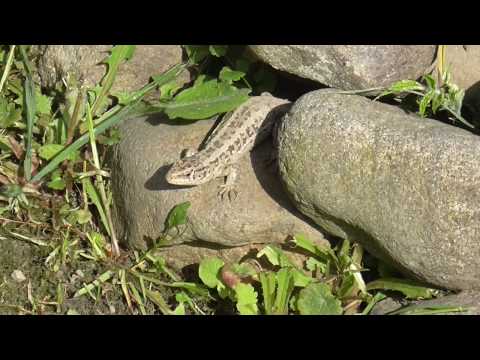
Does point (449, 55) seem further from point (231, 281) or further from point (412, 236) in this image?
point (231, 281)

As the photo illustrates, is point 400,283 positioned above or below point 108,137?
below

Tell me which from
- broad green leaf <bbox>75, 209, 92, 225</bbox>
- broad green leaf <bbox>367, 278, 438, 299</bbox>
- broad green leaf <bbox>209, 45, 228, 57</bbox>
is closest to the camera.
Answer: broad green leaf <bbox>367, 278, 438, 299</bbox>

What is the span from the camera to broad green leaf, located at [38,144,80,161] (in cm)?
507

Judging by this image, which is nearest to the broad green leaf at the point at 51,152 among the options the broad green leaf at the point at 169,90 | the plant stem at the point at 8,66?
the plant stem at the point at 8,66

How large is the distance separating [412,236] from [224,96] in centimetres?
183

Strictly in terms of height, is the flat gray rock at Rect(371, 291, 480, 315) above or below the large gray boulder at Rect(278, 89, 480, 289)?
below

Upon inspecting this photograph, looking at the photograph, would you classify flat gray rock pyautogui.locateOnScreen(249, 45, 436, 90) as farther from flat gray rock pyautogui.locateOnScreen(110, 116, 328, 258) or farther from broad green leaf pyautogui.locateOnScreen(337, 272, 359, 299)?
broad green leaf pyautogui.locateOnScreen(337, 272, 359, 299)

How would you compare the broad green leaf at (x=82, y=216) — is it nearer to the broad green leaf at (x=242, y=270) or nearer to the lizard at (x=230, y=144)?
the lizard at (x=230, y=144)

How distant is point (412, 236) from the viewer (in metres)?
4.10

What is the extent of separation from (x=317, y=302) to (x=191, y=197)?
50.1 inches

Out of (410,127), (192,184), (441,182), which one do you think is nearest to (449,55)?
(410,127)

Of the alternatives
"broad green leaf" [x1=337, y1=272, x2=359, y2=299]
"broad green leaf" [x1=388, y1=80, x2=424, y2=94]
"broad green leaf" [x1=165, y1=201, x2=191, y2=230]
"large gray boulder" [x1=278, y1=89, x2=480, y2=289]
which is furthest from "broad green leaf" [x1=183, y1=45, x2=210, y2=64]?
"broad green leaf" [x1=337, y1=272, x2=359, y2=299]

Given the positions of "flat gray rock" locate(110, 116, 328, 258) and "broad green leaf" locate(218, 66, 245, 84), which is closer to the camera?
"flat gray rock" locate(110, 116, 328, 258)

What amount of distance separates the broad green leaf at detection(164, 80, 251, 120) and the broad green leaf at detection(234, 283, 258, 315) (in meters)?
1.36
